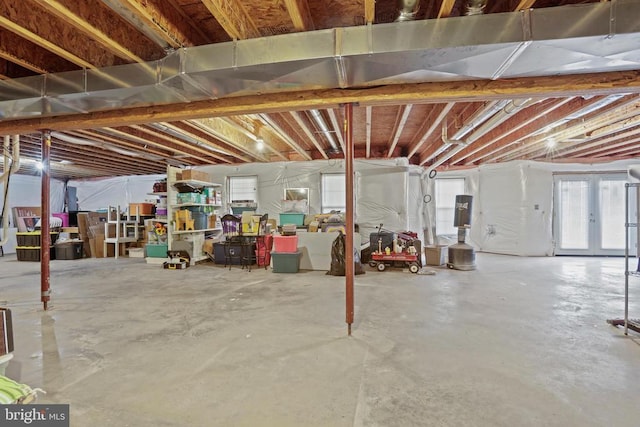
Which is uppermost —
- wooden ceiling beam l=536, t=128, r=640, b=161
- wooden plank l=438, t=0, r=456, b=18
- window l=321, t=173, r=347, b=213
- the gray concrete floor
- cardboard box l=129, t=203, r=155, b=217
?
wooden plank l=438, t=0, r=456, b=18

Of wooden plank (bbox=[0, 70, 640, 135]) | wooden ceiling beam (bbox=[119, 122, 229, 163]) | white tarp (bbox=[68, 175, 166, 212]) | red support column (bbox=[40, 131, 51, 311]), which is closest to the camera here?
wooden plank (bbox=[0, 70, 640, 135])

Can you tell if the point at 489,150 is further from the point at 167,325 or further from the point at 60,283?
the point at 60,283

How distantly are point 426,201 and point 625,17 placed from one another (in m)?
5.91

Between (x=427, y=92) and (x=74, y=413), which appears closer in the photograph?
(x=74, y=413)

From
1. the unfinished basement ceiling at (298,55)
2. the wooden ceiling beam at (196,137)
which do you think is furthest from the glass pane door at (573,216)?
the wooden ceiling beam at (196,137)

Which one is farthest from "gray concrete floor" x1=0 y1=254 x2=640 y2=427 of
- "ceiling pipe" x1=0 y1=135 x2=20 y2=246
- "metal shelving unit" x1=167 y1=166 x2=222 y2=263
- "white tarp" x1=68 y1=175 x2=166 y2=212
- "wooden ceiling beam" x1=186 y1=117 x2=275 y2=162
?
"white tarp" x1=68 y1=175 x2=166 y2=212

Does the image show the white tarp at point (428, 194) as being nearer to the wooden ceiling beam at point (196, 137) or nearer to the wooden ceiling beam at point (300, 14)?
the wooden ceiling beam at point (196, 137)

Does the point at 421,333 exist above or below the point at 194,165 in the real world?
below

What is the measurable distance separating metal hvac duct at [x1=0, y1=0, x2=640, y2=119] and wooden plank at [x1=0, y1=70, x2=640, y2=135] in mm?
196

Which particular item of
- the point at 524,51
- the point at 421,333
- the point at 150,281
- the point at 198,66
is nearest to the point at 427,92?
the point at 524,51

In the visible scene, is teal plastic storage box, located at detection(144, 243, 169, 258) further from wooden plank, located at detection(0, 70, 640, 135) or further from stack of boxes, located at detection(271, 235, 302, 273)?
wooden plank, located at detection(0, 70, 640, 135)

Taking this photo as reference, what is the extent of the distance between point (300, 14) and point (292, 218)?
5134 mm

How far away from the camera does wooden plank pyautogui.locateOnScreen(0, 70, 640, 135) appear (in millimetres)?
2537

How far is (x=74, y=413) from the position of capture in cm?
161
